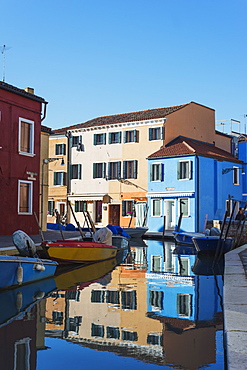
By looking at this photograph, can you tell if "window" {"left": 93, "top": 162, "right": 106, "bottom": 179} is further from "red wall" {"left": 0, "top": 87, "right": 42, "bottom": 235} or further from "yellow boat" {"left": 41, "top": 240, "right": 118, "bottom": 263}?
"yellow boat" {"left": 41, "top": 240, "right": 118, "bottom": 263}

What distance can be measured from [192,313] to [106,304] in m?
1.84

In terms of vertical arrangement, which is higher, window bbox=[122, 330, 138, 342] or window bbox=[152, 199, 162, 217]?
window bbox=[152, 199, 162, 217]

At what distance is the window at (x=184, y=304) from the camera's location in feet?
30.3

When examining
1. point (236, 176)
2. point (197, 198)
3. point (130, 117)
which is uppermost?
point (130, 117)

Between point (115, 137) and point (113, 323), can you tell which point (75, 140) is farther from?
point (113, 323)

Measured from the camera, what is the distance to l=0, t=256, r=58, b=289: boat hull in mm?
10945

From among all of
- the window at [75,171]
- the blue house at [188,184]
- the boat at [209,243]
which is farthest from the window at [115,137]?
the boat at [209,243]

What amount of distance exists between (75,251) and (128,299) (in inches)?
222

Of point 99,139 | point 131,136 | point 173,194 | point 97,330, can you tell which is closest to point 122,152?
point 131,136

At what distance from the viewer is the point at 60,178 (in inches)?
1660

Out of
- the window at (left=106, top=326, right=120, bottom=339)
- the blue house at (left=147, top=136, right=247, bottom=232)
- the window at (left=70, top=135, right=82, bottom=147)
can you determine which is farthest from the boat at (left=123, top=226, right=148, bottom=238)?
the window at (left=106, top=326, right=120, bottom=339)

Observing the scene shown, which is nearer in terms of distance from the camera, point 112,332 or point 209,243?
point 112,332

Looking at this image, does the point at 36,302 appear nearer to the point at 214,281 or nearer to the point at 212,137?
the point at 214,281

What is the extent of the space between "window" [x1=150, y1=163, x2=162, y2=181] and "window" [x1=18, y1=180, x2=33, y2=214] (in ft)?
50.8
